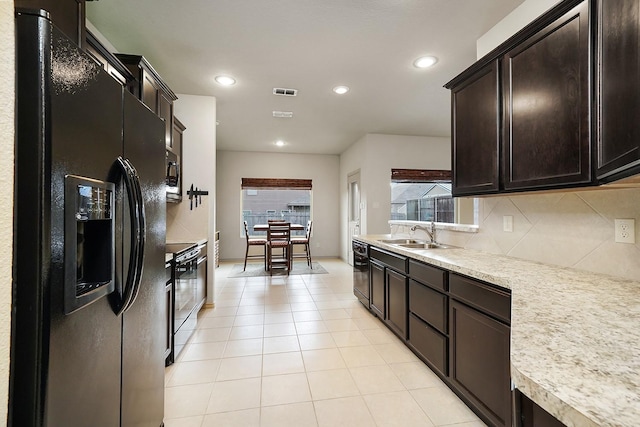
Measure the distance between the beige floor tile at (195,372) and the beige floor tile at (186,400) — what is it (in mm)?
60

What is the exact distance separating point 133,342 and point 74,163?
76 cm

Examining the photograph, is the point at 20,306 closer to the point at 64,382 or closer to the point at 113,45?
the point at 64,382

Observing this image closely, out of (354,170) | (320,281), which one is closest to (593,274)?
(320,281)

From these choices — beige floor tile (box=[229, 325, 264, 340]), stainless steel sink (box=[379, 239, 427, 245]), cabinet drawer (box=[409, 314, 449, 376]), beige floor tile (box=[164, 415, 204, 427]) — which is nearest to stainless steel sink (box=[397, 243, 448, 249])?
stainless steel sink (box=[379, 239, 427, 245])

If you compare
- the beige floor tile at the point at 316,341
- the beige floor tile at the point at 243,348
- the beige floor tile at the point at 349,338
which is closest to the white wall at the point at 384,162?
the beige floor tile at the point at 349,338

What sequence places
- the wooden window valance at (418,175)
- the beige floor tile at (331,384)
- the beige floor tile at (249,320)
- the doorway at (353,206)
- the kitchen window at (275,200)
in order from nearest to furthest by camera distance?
the beige floor tile at (331,384) → the beige floor tile at (249,320) → the wooden window valance at (418,175) → the doorway at (353,206) → the kitchen window at (275,200)

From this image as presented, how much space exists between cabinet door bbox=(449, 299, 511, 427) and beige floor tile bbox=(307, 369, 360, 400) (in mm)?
678

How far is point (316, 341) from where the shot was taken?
2.57m

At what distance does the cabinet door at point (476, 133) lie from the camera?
180 cm

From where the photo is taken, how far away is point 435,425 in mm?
1558

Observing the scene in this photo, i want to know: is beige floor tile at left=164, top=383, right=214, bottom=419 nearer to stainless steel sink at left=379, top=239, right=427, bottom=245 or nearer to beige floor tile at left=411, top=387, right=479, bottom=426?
beige floor tile at left=411, top=387, right=479, bottom=426

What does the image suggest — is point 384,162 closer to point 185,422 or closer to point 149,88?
point 149,88

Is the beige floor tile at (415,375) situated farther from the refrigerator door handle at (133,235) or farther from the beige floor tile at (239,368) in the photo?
the refrigerator door handle at (133,235)

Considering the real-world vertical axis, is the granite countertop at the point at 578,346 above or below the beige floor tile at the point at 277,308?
above
